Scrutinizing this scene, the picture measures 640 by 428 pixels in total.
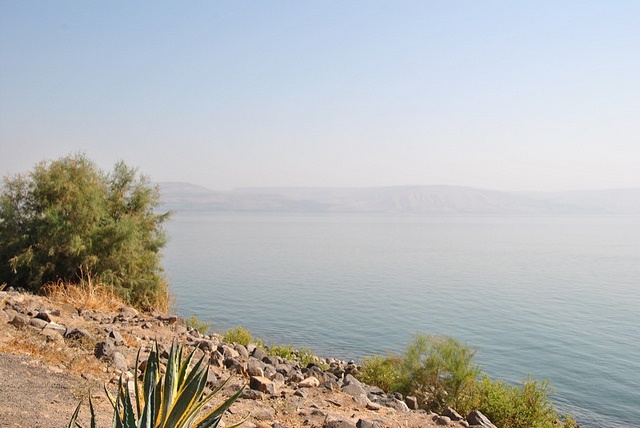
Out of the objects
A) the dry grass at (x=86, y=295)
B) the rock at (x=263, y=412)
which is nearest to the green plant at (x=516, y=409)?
the rock at (x=263, y=412)

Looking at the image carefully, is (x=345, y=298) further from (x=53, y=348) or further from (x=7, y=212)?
(x=53, y=348)

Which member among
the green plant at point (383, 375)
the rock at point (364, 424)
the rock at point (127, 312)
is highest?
the rock at point (364, 424)

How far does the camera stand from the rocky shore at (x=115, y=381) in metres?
6.90

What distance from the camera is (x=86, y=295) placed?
50.1 ft

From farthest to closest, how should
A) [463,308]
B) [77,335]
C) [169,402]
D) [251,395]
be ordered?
1. [463,308]
2. [77,335]
3. [251,395]
4. [169,402]

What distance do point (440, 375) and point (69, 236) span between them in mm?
11764

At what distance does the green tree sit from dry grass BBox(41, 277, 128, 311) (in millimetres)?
393

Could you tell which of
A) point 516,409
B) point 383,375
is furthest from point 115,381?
point 516,409

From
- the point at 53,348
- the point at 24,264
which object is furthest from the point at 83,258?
the point at 53,348

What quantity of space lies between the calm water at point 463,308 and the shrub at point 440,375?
4.91 m

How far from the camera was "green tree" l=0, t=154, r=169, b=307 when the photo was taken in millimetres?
16594

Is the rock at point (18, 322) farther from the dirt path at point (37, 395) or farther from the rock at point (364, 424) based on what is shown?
the rock at point (364, 424)

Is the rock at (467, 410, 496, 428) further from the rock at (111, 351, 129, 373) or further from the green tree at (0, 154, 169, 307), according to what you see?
the green tree at (0, 154, 169, 307)

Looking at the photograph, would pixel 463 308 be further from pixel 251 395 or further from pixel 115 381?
Result: pixel 115 381
